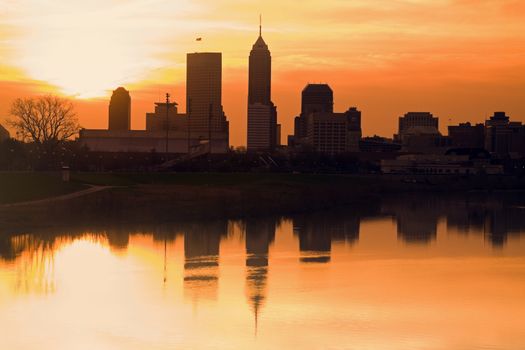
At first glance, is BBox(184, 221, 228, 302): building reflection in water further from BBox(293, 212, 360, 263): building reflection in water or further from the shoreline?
the shoreline

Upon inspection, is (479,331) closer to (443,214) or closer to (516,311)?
(516,311)

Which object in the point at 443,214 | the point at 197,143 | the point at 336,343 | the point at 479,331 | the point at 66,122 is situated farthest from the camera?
the point at 197,143

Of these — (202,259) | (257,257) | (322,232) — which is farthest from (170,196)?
(202,259)

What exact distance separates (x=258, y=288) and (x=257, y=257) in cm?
1254

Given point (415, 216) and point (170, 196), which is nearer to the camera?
point (170, 196)

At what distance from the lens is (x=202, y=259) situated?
55.4m

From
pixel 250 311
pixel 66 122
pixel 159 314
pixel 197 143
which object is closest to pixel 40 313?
pixel 159 314

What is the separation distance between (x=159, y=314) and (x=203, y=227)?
34605mm

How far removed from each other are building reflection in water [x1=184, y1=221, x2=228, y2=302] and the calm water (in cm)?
10

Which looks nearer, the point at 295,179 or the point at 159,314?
the point at 159,314

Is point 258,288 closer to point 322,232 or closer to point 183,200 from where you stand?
point 322,232

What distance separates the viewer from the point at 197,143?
182 metres

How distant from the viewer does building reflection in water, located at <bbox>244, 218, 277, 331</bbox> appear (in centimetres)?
4259

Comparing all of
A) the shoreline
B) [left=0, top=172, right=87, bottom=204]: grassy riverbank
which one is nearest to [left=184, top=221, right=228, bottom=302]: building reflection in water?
the shoreline
